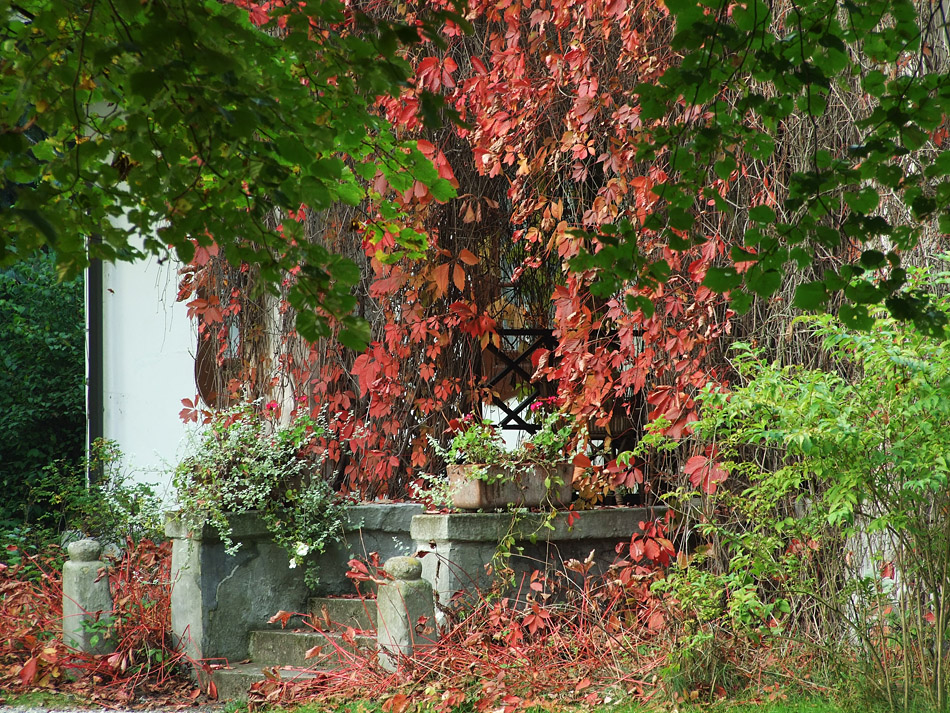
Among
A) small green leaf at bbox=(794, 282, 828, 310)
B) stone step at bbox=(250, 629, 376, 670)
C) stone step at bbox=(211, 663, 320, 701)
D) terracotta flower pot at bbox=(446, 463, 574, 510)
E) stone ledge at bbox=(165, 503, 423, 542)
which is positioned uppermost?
small green leaf at bbox=(794, 282, 828, 310)

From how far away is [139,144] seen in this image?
7.28ft

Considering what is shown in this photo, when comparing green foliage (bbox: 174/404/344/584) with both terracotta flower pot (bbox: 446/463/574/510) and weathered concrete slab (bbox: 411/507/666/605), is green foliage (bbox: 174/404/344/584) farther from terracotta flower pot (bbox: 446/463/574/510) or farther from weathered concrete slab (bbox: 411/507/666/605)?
terracotta flower pot (bbox: 446/463/574/510)

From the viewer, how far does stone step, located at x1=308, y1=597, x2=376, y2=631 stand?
570 cm

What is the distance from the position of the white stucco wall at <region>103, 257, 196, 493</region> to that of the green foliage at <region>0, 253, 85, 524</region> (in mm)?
593

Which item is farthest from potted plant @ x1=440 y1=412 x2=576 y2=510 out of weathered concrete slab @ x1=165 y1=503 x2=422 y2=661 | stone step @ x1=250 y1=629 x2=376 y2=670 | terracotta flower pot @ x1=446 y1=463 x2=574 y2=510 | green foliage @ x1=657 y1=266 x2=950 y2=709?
green foliage @ x1=657 y1=266 x2=950 y2=709

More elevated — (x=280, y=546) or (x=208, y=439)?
(x=208, y=439)

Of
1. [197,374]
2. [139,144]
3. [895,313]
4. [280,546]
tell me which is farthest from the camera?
[197,374]

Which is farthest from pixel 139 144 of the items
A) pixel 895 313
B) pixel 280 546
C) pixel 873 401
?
pixel 280 546

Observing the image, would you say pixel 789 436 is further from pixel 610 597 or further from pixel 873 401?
pixel 610 597

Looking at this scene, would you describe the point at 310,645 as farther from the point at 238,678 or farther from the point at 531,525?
the point at 531,525

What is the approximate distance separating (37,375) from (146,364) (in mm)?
1433

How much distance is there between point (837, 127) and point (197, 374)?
4933 mm

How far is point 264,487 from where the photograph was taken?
5.86m

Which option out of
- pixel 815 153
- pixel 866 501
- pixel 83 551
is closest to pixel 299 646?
pixel 83 551
